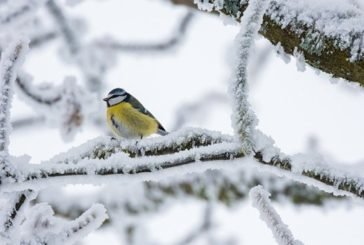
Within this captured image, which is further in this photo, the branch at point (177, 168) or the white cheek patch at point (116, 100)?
the white cheek patch at point (116, 100)

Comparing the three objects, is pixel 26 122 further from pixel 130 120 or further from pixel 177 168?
pixel 177 168

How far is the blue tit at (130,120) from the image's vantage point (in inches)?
135

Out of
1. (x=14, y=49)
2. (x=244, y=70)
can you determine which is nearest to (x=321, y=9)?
(x=244, y=70)

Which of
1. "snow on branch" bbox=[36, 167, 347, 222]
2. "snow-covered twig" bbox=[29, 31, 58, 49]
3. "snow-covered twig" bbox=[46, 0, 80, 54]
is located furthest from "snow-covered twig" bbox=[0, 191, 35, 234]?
"snow-covered twig" bbox=[29, 31, 58, 49]

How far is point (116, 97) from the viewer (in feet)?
12.0

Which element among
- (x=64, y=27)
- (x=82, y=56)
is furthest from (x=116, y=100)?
(x=82, y=56)

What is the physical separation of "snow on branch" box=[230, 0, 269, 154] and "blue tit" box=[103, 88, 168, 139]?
2.33 m

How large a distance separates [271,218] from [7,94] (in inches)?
21.1

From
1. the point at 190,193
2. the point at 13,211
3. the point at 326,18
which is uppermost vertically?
the point at 326,18

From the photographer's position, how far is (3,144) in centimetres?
128

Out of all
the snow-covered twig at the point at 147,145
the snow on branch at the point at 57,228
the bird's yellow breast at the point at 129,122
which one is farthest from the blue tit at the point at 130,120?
the snow on branch at the point at 57,228

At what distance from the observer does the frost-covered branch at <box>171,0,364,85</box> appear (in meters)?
1.29

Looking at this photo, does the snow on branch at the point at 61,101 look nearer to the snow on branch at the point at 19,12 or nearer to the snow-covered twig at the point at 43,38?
the snow on branch at the point at 19,12

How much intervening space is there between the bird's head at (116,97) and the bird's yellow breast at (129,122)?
0.29 feet
